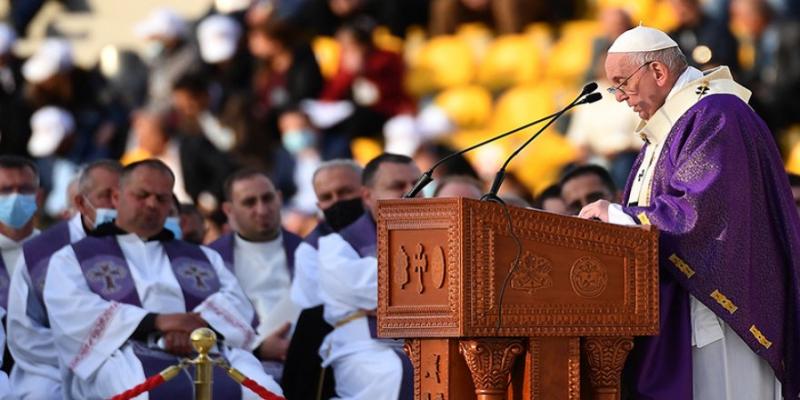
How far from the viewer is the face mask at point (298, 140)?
16703 millimetres

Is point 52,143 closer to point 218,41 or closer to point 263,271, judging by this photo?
point 218,41

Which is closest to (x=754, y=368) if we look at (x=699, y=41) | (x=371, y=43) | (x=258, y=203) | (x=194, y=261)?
(x=194, y=261)

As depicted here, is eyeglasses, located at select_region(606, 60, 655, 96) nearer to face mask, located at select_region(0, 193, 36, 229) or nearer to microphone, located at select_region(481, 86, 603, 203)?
microphone, located at select_region(481, 86, 603, 203)

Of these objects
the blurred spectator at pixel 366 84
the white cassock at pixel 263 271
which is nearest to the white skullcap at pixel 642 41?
the white cassock at pixel 263 271

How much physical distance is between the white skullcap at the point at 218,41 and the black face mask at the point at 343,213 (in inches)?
317

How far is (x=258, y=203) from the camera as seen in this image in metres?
11.2

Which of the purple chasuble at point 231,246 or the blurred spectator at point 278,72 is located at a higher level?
the blurred spectator at point 278,72

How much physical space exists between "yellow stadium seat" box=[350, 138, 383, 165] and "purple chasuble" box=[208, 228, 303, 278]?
4.96 m

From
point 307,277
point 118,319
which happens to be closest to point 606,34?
point 307,277

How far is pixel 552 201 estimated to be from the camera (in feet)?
34.9

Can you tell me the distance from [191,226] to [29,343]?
6.30 ft

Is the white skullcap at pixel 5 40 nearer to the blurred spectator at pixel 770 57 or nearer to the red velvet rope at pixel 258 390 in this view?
the blurred spectator at pixel 770 57

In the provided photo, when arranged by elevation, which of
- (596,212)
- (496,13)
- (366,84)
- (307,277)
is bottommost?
(596,212)

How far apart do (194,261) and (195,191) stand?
5.93 metres
